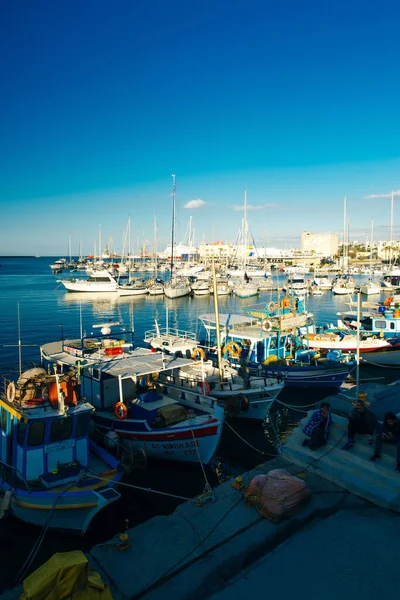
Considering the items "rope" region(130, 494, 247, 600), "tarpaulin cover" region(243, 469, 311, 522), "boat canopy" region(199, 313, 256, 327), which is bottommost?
"rope" region(130, 494, 247, 600)

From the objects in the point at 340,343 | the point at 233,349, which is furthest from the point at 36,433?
the point at 340,343

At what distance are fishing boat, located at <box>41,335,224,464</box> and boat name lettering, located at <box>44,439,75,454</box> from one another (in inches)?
115

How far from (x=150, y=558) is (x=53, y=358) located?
400 inches

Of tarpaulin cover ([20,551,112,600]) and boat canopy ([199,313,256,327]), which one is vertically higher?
boat canopy ([199,313,256,327])

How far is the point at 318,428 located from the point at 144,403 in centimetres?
698

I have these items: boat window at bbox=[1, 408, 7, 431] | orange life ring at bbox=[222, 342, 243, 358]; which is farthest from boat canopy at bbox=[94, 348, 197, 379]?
orange life ring at bbox=[222, 342, 243, 358]

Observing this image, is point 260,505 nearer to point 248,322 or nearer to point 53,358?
point 53,358

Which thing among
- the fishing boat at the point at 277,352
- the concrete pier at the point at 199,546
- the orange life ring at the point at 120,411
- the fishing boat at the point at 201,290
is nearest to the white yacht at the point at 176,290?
the fishing boat at the point at 201,290

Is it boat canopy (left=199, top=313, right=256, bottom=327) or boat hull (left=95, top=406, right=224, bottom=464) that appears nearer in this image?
boat hull (left=95, top=406, right=224, bottom=464)

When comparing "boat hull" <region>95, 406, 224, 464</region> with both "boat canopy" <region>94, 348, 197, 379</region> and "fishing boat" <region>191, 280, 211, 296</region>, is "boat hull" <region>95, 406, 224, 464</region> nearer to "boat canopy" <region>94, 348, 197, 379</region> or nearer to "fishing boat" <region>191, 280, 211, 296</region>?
"boat canopy" <region>94, 348, 197, 379</region>

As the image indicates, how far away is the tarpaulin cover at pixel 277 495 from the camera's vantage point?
827 centimetres

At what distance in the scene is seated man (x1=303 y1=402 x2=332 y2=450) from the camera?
409 inches

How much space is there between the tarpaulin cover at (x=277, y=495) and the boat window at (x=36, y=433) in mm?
5752

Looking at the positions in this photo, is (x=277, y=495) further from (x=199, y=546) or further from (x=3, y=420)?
(x=3, y=420)
